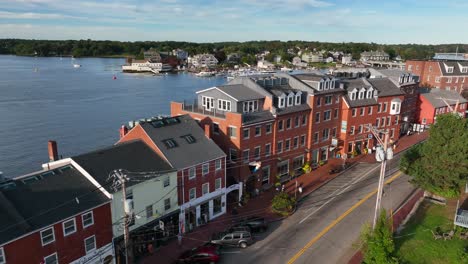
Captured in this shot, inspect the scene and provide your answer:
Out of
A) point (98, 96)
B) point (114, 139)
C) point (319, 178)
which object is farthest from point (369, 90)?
point (98, 96)

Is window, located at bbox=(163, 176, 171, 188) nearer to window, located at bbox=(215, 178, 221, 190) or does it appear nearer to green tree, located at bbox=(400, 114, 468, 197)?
window, located at bbox=(215, 178, 221, 190)

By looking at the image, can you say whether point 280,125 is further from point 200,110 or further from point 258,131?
point 200,110

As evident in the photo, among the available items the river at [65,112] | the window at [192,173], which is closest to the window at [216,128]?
the window at [192,173]

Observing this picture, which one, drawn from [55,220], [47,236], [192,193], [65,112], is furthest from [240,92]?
[65,112]

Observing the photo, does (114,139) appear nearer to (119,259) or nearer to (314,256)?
(119,259)

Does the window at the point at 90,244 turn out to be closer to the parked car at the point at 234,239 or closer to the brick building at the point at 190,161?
the brick building at the point at 190,161

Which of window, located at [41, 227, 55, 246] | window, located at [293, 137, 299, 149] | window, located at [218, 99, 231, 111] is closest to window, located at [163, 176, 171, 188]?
window, located at [41, 227, 55, 246]
